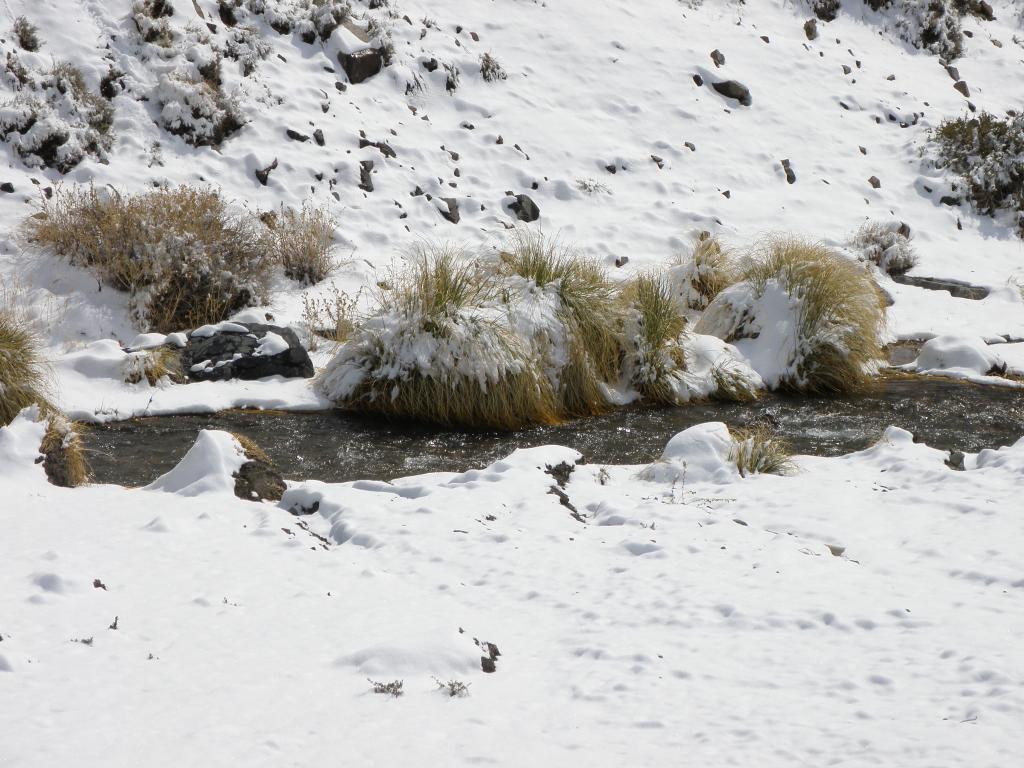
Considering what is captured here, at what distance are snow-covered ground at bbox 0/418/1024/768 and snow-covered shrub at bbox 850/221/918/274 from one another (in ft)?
24.5

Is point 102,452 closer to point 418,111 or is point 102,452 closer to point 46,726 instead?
point 46,726

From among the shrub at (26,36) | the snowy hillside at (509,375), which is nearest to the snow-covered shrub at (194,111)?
the snowy hillside at (509,375)

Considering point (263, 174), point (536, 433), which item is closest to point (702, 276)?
point (536, 433)

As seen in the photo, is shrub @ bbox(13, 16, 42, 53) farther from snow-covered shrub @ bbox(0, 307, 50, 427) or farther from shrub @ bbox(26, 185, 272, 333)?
snow-covered shrub @ bbox(0, 307, 50, 427)

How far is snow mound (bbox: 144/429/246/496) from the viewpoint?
5504mm

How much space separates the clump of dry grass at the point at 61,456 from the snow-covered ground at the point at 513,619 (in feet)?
0.40

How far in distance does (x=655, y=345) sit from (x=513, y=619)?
4953mm

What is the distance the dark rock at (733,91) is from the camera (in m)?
16.1

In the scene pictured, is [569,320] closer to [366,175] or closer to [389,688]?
[366,175]

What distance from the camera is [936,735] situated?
3189 mm

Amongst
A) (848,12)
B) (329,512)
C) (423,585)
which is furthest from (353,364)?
(848,12)

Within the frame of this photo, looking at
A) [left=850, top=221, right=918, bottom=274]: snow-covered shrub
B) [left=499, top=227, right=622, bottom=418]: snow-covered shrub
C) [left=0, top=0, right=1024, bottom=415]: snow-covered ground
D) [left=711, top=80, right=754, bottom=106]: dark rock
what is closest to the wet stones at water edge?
[left=0, top=0, right=1024, bottom=415]: snow-covered ground

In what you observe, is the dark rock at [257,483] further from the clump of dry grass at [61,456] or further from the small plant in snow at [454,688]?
the small plant in snow at [454,688]

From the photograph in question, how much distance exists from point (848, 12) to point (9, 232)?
54.0 feet
